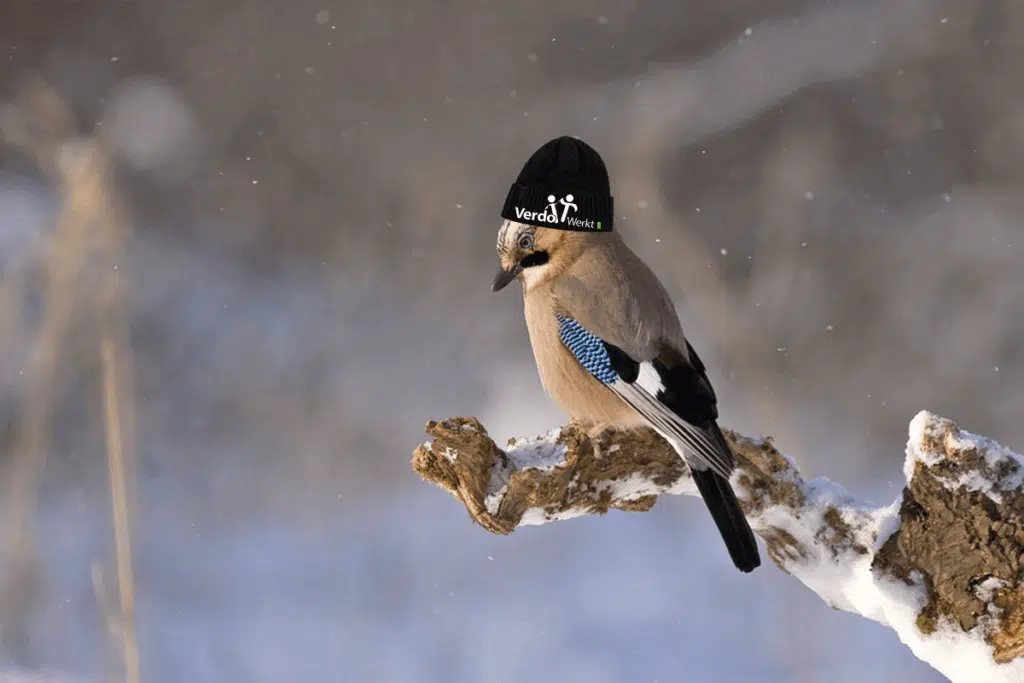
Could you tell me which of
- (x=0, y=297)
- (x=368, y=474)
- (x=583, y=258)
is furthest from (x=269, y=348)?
(x=583, y=258)

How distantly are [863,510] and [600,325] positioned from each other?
0.49 metres

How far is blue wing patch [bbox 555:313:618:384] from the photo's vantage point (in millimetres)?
1556

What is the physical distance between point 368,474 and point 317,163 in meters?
1.07

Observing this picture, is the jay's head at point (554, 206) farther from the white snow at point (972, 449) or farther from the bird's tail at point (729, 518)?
the white snow at point (972, 449)

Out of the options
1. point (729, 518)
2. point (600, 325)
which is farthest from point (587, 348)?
point (729, 518)

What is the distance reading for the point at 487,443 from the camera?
1504mm

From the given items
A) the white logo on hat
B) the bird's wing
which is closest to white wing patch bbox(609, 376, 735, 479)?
the bird's wing

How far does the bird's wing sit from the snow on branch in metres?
0.13

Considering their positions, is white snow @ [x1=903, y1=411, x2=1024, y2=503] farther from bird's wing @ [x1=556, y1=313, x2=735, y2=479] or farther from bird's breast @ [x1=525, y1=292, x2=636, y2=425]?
bird's breast @ [x1=525, y1=292, x2=636, y2=425]

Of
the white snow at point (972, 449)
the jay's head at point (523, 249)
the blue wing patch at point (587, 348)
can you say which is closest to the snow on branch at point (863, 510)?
the white snow at point (972, 449)

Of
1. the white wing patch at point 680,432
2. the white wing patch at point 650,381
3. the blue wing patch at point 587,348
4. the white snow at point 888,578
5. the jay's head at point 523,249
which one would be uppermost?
the jay's head at point 523,249

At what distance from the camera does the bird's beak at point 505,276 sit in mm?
1545

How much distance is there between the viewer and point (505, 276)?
1565mm

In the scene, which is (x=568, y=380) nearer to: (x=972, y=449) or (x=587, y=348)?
(x=587, y=348)
